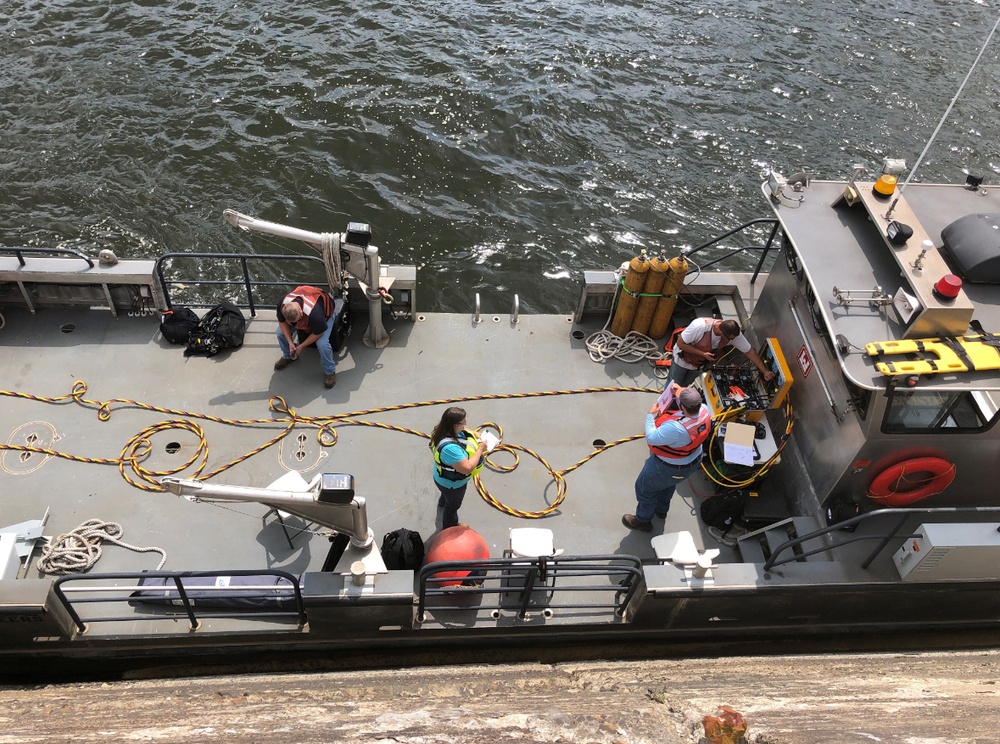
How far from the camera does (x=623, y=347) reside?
9352 millimetres

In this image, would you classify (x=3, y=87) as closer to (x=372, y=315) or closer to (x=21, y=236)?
(x=21, y=236)

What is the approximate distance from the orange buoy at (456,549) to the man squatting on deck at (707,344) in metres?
3.21

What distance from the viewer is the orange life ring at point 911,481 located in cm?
662

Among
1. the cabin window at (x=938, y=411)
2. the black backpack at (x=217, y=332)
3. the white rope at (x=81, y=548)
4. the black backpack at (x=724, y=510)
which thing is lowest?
the white rope at (x=81, y=548)

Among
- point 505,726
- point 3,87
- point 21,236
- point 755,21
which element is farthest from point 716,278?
point 3,87

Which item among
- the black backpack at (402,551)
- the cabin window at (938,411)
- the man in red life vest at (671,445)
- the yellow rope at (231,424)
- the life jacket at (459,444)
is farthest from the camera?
the yellow rope at (231,424)

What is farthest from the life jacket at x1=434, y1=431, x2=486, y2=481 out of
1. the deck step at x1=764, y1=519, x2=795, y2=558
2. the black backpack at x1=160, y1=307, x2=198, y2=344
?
Result: the black backpack at x1=160, y1=307, x2=198, y2=344

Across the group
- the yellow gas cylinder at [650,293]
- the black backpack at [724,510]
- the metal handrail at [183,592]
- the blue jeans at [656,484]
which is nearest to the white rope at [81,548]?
the metal handrail at [183,592]

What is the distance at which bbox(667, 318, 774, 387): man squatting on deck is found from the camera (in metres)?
7.93

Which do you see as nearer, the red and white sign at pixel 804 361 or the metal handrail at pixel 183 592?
the metal handrail at pixel 183 592

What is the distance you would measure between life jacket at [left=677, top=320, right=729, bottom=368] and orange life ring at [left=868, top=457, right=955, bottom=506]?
2.13 meters

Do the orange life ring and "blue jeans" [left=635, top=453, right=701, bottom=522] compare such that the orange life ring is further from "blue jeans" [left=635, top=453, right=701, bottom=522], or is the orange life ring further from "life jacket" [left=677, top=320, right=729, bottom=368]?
"life jacket" [left=677, top=320, right=729, bottom=368]

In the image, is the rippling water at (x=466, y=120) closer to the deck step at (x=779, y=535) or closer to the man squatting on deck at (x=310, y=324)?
the man squatting on deck at (x=310, y=324)

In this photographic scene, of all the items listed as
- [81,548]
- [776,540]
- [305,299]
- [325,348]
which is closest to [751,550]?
[776,540]
